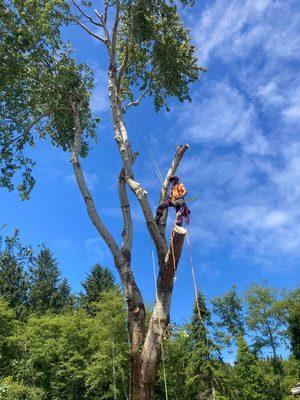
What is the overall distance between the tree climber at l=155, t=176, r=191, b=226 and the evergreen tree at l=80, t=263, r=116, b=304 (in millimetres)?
31822

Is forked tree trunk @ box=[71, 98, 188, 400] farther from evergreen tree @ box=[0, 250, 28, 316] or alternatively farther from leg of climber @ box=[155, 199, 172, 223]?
evergreen tree @ box=[0, 250, 28, 316]

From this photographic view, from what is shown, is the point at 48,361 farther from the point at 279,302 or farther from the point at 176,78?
the point at 279,302

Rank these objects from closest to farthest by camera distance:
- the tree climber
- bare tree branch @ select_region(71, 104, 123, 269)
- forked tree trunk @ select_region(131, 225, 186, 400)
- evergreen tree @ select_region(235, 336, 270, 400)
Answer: forked tree trunk @ select_region(131, 225, 186, 400)
the tree climber
bare tree branch @ select_region(71, 104, 123, 269)
evergreen tree @ select_region(235, 336, 270, 400)

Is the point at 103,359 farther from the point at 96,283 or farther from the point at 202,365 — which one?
the point at 96,283

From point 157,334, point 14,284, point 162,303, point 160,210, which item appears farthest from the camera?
point 14,284

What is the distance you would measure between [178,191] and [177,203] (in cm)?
30

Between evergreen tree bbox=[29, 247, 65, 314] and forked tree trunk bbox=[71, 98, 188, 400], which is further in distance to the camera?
evergreen tree bbox=[29, 247, 65, 314]

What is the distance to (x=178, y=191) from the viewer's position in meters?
8.20

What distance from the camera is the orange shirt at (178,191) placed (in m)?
8.12

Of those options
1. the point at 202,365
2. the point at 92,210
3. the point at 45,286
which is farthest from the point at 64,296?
the point at 92,210

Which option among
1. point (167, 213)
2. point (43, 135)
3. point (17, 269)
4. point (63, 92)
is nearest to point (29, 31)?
point (63, 92)

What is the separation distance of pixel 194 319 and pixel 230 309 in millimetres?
20719

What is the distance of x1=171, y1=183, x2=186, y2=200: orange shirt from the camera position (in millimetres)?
8125

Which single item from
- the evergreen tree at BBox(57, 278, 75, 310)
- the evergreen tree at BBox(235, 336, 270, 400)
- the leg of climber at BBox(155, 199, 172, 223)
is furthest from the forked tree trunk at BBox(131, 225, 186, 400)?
the evergreen tree at BBox(57, 278, 75, 310)
